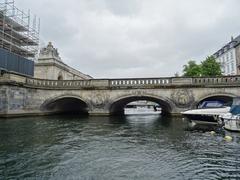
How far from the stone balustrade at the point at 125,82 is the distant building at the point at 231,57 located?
22229 millimetres

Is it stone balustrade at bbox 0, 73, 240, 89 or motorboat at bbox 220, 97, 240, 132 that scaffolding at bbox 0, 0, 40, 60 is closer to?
stone balustrade at bbox 0, 73, 240, 89

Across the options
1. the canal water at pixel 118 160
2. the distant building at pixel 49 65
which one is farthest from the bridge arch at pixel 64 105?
the canal water at pixel 118 160

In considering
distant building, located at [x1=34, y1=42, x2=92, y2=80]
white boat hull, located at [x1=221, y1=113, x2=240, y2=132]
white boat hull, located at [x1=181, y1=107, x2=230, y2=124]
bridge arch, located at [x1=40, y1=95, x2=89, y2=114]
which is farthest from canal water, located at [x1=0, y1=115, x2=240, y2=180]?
distant building, located at [x1=34, y1=42, x2=92, y2=80]

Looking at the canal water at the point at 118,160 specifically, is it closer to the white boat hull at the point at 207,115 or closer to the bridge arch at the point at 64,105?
the white boat hull at the point at 207,115

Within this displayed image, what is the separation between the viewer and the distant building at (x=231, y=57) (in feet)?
130

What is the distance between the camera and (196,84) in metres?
19.9

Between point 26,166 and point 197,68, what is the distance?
31.3 metres

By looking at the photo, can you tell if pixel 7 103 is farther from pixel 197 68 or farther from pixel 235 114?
pixel 197 68

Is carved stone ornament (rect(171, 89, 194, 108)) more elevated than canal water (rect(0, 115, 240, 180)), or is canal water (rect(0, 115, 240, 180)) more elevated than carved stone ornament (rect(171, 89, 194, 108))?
carved stone ornament (rect(171, 89, 194, 108))

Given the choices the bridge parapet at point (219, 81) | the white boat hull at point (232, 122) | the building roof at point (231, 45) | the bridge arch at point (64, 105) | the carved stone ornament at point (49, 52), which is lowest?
the white boat hull at point (232, 122)

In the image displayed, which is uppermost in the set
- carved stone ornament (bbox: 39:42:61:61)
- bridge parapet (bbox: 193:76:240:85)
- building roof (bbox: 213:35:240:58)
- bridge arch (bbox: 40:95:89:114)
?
building roof (bbox: 213:35:240:58)

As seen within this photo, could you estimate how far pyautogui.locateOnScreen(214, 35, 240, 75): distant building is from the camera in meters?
39.6

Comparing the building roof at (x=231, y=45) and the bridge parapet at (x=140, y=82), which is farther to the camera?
the building roof at (x=231, y=45)

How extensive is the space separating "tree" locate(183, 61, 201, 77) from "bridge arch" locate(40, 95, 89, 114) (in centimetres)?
1660
